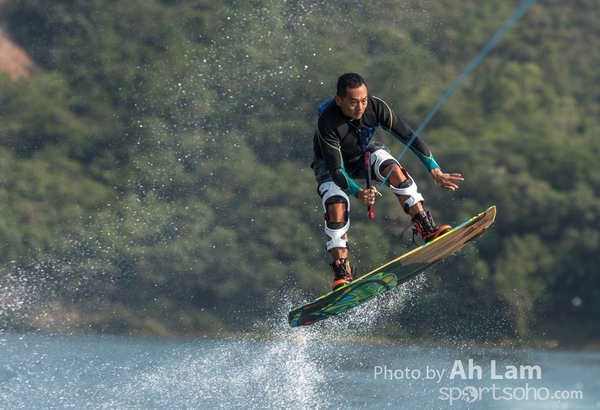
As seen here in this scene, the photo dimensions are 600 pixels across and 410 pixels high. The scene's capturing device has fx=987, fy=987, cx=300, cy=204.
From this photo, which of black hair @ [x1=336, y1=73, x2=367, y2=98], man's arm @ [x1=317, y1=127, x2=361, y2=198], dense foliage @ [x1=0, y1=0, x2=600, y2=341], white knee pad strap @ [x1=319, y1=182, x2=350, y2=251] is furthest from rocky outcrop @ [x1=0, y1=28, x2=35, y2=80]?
black hair @ [x1=336, y1=73, x2=367, y2=98]

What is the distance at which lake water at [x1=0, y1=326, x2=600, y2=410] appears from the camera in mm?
10039

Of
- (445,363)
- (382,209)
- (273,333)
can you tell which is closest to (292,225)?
(382,209)

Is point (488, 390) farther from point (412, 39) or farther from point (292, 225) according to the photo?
point (412, 39)

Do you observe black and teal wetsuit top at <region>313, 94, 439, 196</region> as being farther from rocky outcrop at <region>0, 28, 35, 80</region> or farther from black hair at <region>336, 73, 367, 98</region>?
rocky outcrop at <region>0, 28, 35, 80</region>

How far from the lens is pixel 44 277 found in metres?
22.3

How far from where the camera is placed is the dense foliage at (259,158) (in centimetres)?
2136

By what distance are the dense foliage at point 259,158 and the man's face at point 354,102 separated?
13.1 metres

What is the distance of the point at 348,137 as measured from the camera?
8.38 m

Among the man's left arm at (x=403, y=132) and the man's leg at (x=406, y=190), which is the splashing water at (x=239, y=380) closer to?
the man's leg at (x=406, y=190)

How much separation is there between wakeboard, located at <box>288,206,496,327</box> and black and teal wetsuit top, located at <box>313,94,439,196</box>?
2.09 ft

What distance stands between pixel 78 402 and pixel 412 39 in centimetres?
1838

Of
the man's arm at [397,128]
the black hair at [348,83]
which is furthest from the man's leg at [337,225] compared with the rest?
the black hair at [348,83]

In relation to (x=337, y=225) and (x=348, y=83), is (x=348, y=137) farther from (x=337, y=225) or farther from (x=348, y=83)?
(x=337, y=225)

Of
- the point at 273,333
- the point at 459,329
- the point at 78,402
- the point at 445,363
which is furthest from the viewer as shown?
the point at 459,329
